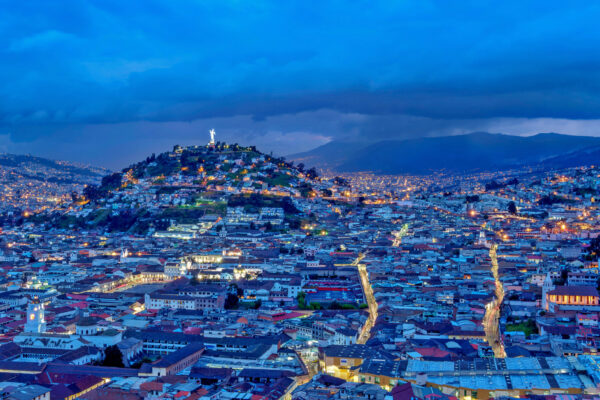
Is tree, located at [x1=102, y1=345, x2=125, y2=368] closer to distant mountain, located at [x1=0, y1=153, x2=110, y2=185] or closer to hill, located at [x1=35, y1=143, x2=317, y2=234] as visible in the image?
hill, located at [x1=35, y1=143, x2=317, y2=234]

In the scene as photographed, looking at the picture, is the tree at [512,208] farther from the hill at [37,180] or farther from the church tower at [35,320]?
the hill at [37,180]

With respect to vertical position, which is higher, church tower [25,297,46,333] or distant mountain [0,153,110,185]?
distant mountain [0,153,110,185]

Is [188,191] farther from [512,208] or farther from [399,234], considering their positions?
A: [512,208]

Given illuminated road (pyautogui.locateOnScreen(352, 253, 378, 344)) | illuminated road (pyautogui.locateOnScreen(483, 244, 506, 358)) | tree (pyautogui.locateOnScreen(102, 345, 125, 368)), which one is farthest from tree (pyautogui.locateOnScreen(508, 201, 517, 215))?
tree (pyautogui.locateOnScreen(102, 345, 125, 368))

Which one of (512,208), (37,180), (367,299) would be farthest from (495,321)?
(37,180)

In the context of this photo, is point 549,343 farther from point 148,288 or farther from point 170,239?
point 170,239
